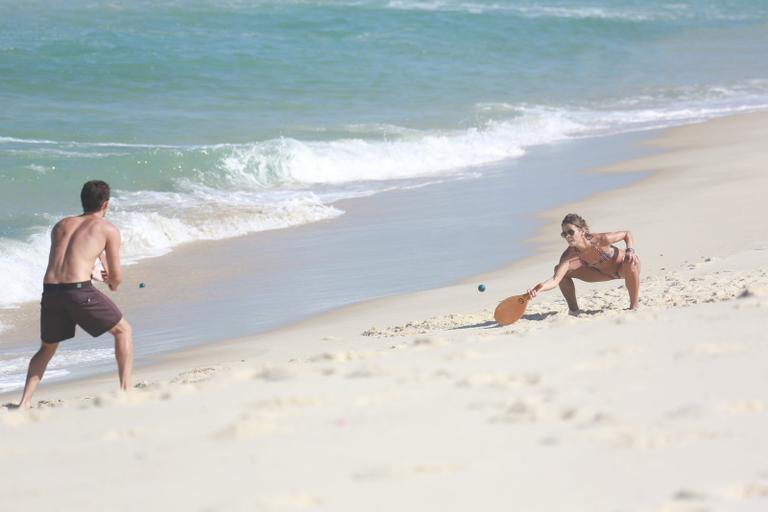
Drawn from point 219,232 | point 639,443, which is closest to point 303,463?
point 639,443

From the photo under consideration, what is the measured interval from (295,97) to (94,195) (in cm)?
1785

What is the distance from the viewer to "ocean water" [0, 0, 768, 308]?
15.4 m

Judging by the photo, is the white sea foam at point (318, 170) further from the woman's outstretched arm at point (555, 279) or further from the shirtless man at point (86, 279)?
the woman's outstretched arm at point (555, 279)

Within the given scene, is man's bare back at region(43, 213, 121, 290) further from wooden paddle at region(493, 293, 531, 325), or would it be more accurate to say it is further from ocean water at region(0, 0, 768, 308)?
ocean water at region(0, 0, 768, 308)

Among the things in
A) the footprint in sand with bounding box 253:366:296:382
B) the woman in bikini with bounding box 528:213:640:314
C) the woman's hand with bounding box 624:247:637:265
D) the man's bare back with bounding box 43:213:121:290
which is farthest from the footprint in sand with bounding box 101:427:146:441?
the woman's hand with bounding box 624:247:637:265

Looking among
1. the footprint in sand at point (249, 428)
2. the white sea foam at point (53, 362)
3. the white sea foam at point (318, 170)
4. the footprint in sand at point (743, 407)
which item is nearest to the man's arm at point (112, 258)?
the white sea foam at point (53, 362)

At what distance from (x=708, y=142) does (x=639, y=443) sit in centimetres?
1440

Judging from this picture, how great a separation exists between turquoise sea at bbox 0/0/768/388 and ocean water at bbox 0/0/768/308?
52 millimetres

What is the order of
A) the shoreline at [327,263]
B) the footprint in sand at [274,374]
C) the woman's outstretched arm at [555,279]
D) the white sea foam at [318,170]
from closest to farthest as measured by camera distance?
the footprint in sand at [274,374]
the woman's outstretched arm at [555,279]
the shoreline at [327,263]
the white sea foam at [318,170]

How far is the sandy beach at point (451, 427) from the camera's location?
405cm

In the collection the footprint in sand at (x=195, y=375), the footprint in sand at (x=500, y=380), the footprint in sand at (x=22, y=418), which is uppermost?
the footprint in sand at (x=22, y=418)

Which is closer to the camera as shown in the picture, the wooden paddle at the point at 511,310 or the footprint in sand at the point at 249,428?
the footprint in sand at the point at 249,428

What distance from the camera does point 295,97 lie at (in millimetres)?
24391

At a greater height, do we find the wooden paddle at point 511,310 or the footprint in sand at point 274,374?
the footprint in sand at point 274,374
